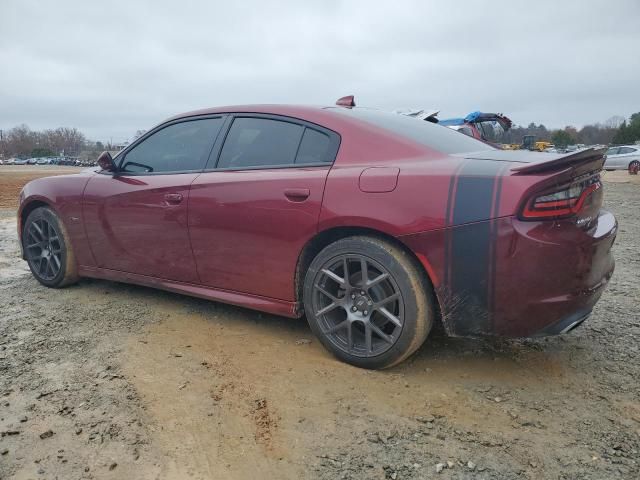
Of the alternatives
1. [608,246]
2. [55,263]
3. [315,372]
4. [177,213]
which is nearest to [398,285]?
[315,372]

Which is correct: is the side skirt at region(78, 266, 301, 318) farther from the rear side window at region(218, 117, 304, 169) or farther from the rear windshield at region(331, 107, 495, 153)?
the rear windshield at region(331, 107, 495, 153)

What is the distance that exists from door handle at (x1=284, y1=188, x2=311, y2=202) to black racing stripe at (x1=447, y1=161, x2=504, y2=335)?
841 millimetres

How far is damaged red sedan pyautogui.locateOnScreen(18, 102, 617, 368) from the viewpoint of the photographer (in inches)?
91.9

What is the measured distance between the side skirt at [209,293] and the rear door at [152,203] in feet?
0.16

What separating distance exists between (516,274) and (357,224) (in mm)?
807

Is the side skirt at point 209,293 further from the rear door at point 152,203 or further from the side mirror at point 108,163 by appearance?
the side mirror at point 108,163

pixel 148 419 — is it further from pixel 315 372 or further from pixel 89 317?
pixel 89 317

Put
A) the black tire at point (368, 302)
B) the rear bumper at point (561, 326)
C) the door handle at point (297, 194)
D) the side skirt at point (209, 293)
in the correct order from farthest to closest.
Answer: the side skirt at point (209, 293), the door handle at point (297, 194), the black tire at point (368, 302), the rear bumper at point (561, 326)

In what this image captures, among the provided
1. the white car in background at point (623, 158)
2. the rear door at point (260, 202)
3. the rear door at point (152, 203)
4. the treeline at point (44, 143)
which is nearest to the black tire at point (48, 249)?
the rear door at point (152, 203)

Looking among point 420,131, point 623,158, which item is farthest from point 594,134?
point 420,131

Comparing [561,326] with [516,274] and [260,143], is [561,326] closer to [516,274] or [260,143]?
[516,274]

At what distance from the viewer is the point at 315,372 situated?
8.95ft

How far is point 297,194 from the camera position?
2879 mm

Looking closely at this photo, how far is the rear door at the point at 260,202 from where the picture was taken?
290 centimetres
